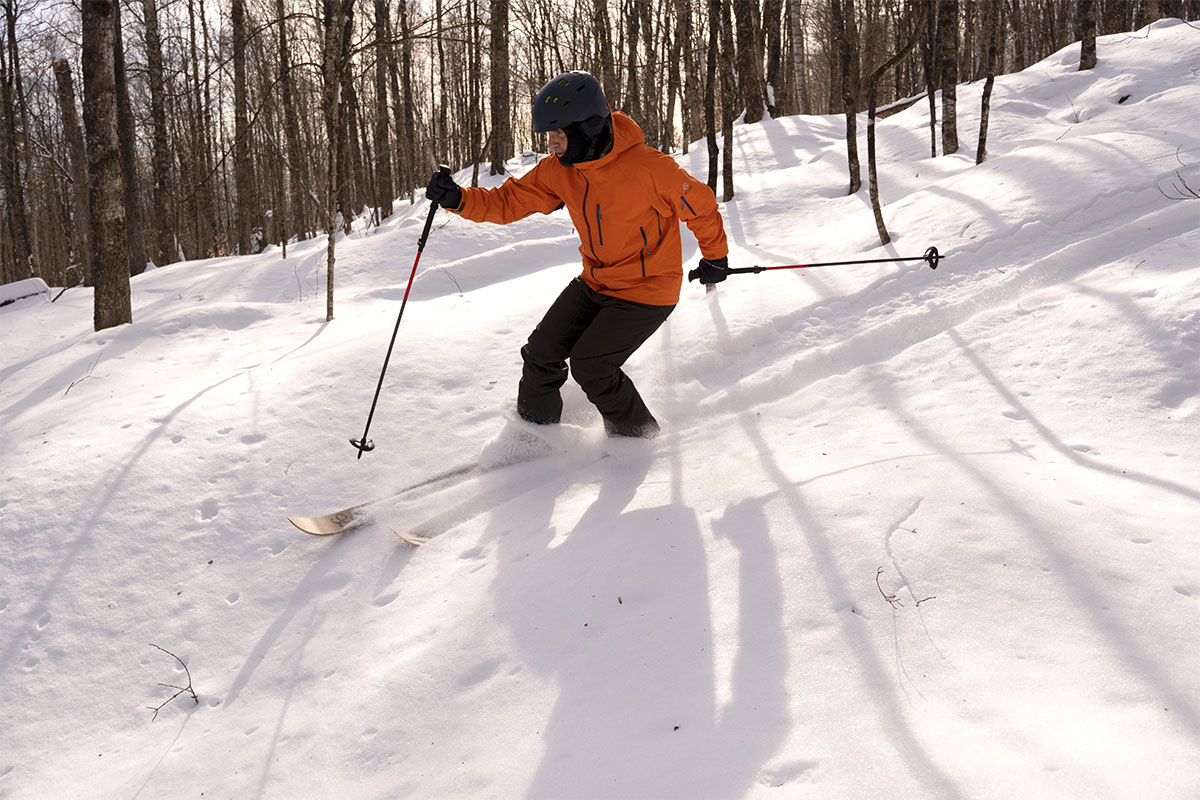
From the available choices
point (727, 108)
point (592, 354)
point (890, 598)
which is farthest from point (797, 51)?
point (890, 598)

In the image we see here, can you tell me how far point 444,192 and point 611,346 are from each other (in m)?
1.11

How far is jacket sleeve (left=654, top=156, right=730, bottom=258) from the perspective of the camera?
3.38 m

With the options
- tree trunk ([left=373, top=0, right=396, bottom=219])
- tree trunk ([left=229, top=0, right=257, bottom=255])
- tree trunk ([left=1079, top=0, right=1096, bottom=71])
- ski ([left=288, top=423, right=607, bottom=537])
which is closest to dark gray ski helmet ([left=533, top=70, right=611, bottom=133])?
ski ([left=288, top=423, right=607, bottom=537])

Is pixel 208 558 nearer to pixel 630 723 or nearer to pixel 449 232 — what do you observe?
pixel 630 723

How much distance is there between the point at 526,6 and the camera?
18.6 metres

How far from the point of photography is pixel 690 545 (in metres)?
2.87

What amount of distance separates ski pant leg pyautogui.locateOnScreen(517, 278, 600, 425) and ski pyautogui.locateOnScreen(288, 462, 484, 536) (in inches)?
20.9

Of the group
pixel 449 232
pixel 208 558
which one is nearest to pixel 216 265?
pixel 449 232

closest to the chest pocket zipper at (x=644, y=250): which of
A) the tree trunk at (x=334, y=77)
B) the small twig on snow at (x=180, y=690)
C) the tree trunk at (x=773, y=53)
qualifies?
the small twig on snow at (x=180, y=690)

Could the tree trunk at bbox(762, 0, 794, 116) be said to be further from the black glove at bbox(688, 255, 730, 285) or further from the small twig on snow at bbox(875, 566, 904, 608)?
the small twig on snow at bbox(875, 566, 904, 608)

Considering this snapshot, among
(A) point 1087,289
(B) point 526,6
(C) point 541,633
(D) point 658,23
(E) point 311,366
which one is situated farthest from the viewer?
(B) point 526,6

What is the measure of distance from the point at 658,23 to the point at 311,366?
43.9 ft

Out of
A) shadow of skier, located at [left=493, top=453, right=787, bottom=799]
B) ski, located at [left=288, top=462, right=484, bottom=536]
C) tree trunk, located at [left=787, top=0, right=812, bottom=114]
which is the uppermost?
tree trunk, located at [left=787, top=0, right=812, bottom=114]

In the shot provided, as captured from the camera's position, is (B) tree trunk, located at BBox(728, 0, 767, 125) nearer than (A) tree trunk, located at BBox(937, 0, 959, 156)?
No
